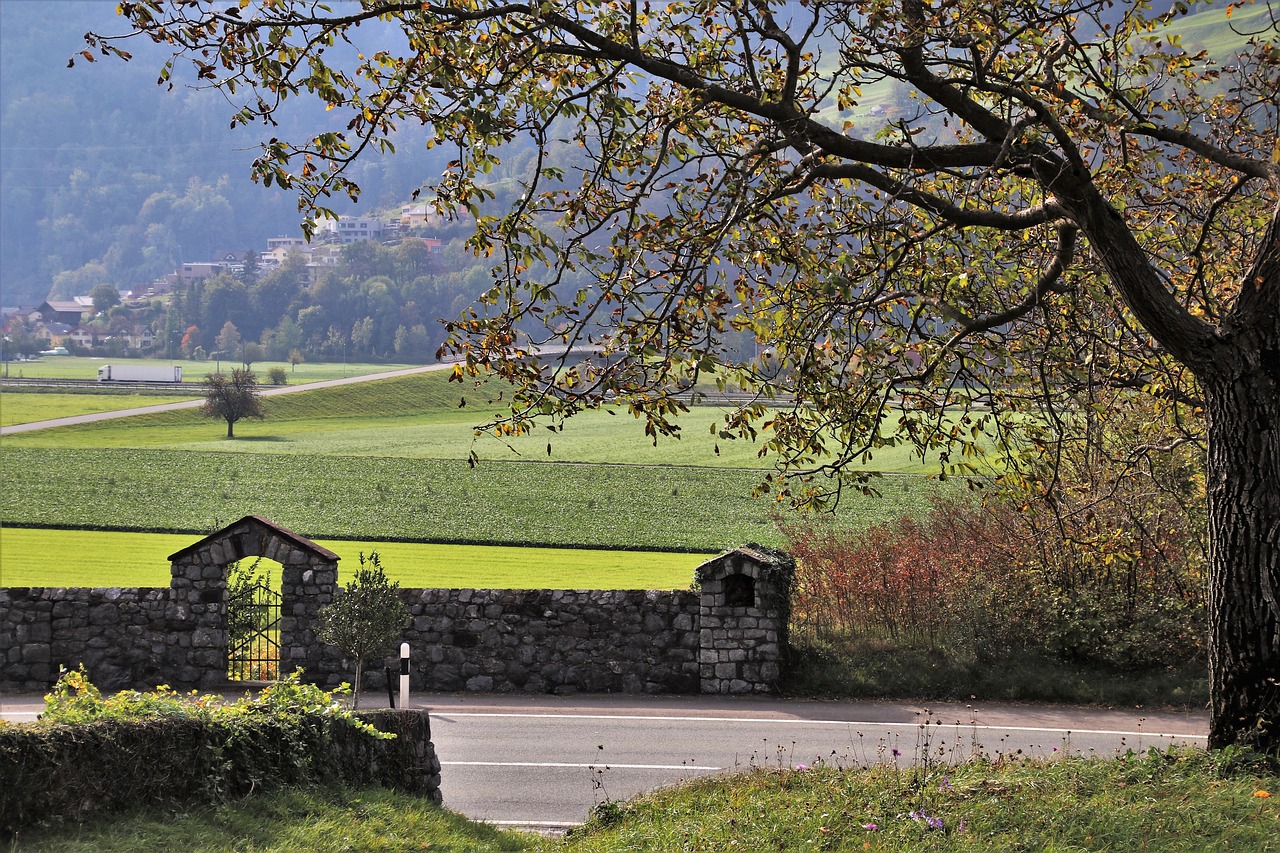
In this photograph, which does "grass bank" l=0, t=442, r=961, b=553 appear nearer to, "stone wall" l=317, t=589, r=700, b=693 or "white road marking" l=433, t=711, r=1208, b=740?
"stone wall" l=317, t=589, r=700, b=693

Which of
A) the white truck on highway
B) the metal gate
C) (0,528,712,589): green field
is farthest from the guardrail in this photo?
the metal gate

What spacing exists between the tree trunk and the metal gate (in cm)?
1445

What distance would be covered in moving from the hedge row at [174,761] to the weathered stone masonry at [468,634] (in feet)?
27.5

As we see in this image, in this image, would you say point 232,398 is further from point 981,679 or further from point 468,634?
point 981,679

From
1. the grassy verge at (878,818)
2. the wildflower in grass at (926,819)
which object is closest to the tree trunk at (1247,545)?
the grassy verge at (878,818)

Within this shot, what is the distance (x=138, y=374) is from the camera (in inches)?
5502

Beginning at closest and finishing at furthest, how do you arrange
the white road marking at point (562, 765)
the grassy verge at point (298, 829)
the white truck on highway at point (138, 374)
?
the grassy verge at point (298, 829), the white road marking at point (562, 765), the white truck on highway at point (138, 374)

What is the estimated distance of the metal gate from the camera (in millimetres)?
18766

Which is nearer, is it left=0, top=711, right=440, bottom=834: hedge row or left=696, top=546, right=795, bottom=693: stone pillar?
left=0, top=711, right=440, bottom=834: hedge row

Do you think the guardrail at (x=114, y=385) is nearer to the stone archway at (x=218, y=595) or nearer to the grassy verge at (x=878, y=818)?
the stone archway at (x=218, y=595)

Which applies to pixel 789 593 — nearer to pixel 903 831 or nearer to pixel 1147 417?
pixel 1147 417

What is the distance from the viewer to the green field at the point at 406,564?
29.7m

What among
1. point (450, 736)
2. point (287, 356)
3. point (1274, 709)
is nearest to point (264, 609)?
point (450, 736)

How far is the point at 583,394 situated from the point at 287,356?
16839 cm
